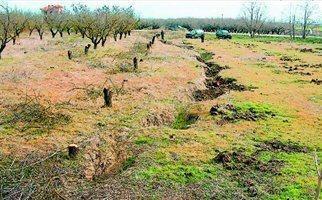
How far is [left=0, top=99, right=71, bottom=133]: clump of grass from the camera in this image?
1622 cm

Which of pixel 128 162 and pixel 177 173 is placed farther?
pixel 128 162

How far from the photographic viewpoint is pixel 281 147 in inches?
598

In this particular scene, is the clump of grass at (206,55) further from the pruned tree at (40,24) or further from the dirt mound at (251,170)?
the pruned tree at (40,24)

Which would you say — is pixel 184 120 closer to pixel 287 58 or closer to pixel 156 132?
pixel 156 132

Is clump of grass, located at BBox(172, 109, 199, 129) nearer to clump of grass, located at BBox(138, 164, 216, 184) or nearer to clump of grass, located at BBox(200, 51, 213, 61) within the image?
clump of grass, located at BBox(138, 164, 216, 184)

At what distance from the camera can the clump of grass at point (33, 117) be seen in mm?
16219

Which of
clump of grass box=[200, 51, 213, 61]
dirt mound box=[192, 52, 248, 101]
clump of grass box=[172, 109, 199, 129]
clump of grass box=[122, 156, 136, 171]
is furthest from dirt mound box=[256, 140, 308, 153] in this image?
clump of grass box=[200, 51, 213, 61]

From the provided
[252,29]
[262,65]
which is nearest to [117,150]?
[262,65]

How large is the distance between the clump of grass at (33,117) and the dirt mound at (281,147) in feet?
26.1

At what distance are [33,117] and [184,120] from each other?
6872 mm

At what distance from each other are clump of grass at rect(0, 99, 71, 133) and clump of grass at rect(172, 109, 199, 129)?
4944 millimetres

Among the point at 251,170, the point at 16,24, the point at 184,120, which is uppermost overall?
the point at 16,24

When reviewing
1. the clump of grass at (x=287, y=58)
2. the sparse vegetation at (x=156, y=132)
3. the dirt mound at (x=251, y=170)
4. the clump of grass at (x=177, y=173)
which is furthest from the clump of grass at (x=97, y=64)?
the clump of grass at (x=287, y=58)

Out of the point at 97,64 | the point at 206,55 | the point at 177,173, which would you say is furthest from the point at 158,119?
the point at 206,55
